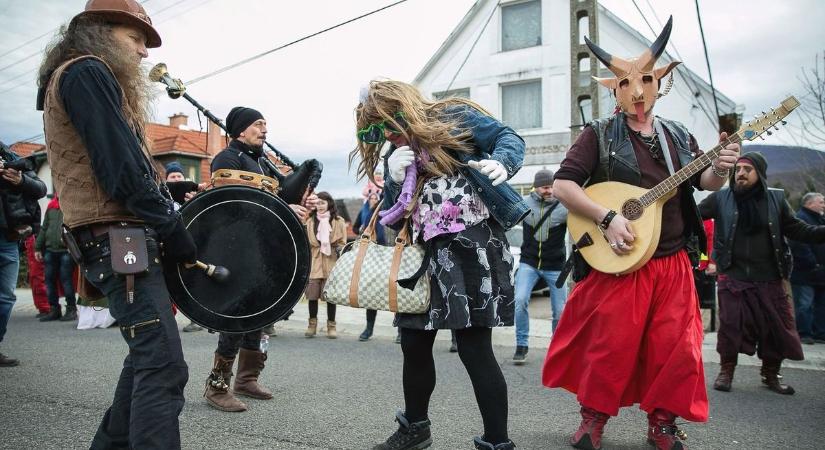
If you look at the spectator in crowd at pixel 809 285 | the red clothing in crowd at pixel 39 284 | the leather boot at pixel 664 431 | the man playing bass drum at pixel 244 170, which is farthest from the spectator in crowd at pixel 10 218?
the spectator in crowd at pixel 809 285

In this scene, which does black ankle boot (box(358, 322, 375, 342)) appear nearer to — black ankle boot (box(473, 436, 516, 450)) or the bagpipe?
the bagpipe

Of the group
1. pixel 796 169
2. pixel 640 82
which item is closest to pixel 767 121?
pixel 640 82

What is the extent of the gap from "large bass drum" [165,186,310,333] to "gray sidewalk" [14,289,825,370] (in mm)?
4404

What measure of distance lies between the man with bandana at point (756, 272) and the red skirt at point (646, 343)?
2.11 m

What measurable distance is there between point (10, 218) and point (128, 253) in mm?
4121

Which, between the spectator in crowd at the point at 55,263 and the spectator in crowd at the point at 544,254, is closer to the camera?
the spectator in crowd at the point at 544,254

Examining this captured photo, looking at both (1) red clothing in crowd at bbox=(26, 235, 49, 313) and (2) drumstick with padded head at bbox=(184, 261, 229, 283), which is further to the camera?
(1) red clothing in crowd at bbox=(26, 235, 49, 313)

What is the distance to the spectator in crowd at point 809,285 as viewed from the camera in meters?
7.61

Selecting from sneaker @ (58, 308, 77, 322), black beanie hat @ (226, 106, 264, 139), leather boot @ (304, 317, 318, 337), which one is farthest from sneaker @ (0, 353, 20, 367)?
sneaker @ (58, 308, 77, 322)

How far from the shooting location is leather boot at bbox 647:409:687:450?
3.17 metres

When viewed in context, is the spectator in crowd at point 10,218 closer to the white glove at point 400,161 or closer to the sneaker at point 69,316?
the sneaker at point 69,316

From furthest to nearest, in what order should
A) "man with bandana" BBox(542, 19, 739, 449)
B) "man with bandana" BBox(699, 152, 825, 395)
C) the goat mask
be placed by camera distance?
"man with bandana" BBox(699, 152, 825, 395)
the goat mask
"man with bandana" BBox(542, 19, 739, 449)

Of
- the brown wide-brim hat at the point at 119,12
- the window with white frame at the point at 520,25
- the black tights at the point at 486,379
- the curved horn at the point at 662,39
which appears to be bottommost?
the black tights at the point at 486,379

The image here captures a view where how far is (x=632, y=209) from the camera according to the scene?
3.38 meters
